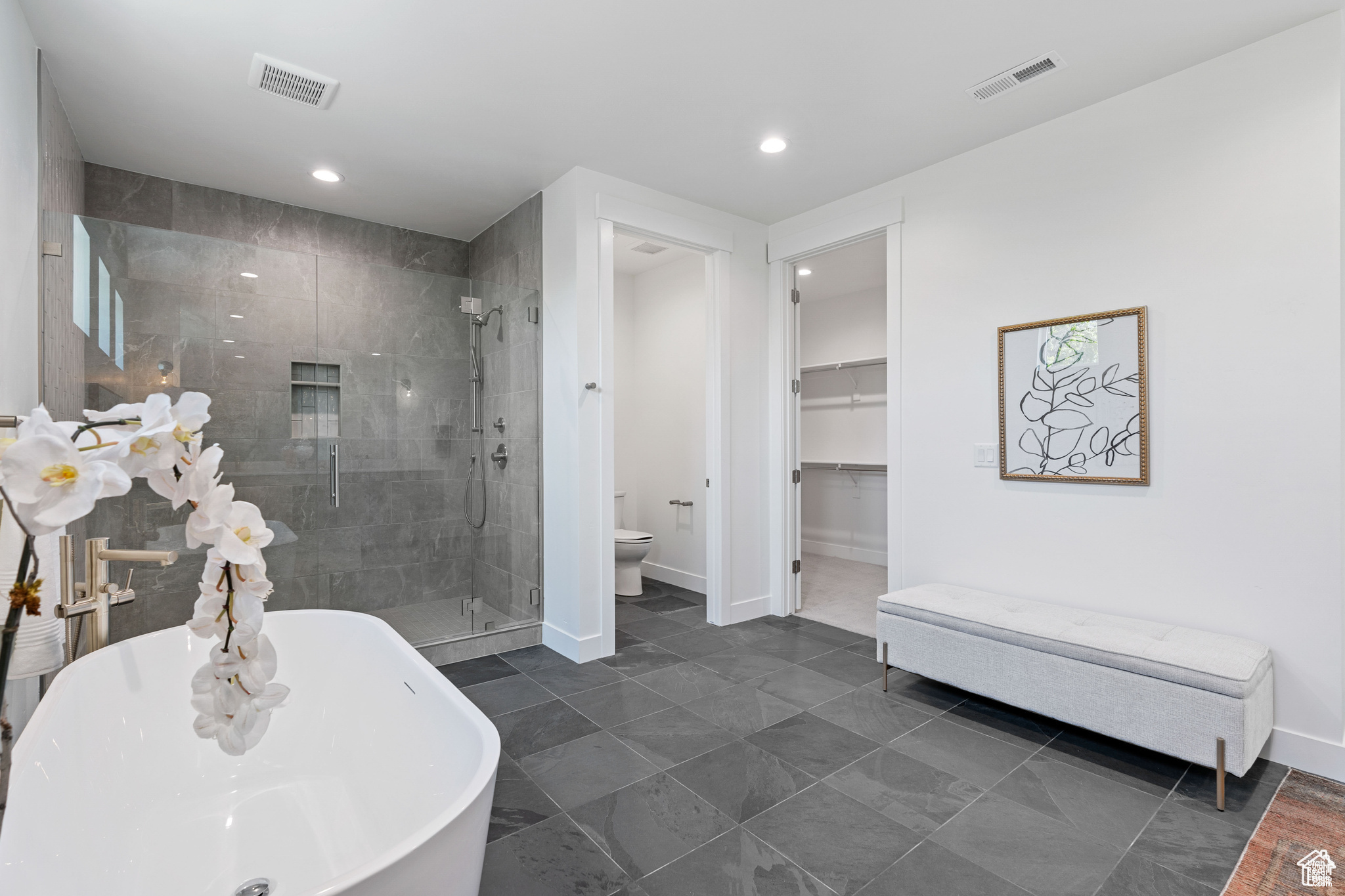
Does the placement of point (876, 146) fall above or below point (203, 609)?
above

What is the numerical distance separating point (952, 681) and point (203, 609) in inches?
108

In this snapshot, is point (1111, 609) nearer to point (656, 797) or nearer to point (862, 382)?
point (656, 797)

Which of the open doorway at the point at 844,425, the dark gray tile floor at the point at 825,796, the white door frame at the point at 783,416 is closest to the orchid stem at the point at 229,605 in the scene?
the dark gray tile floor at the point at 825,796

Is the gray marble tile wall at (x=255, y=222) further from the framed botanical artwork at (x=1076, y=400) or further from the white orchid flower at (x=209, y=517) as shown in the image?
the framed botanical artwork at (x=1076, y=400)

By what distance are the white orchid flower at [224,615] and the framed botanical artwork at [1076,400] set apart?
2.98 metres

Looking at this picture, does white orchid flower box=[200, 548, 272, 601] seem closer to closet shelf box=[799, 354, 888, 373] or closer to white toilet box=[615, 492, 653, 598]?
white toilet box=[615, 492, 653, 598]

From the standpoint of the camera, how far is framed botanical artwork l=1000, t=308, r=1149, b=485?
8.37 ft

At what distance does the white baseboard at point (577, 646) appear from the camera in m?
3.26

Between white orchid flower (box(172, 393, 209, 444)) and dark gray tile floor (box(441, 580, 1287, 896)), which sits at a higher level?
white orchid flower (box(172, 393, 209, 444))

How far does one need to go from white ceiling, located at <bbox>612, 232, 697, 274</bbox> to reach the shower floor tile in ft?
8.61

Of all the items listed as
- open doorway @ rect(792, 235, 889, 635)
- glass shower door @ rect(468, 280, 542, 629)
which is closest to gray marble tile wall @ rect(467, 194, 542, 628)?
glass shower door @ rect(468, 280, 542, 629)

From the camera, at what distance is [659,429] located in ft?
16.9

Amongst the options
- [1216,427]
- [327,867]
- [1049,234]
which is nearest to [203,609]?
[327,867]

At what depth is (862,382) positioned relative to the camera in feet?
20.0
